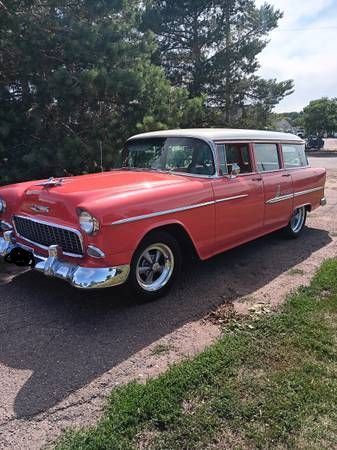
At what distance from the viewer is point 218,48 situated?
1850cm

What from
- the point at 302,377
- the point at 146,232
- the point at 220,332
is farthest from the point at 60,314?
the point at 302,377

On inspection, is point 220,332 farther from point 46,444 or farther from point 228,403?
point 46,444

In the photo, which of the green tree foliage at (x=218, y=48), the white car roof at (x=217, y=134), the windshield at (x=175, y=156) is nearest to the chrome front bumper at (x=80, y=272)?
the windshield at (x=175, y=156)

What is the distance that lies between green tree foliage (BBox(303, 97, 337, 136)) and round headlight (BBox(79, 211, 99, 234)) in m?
43.7

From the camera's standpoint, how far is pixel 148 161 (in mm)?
5012

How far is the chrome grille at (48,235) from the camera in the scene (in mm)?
3637

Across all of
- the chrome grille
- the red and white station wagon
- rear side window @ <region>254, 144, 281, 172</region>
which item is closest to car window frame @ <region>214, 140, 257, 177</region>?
the red and white station wagon

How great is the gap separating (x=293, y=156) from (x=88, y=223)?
13.6 feet

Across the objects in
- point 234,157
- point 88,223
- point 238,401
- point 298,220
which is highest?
point 234,157

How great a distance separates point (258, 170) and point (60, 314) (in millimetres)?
3097

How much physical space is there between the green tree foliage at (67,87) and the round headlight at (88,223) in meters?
3.65

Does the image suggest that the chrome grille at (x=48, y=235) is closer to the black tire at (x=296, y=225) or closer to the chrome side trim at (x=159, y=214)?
the chrome side trim at (x=159, y=214)

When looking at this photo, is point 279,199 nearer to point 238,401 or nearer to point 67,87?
point 238,401

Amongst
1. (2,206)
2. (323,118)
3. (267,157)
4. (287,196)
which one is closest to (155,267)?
(2,206)
